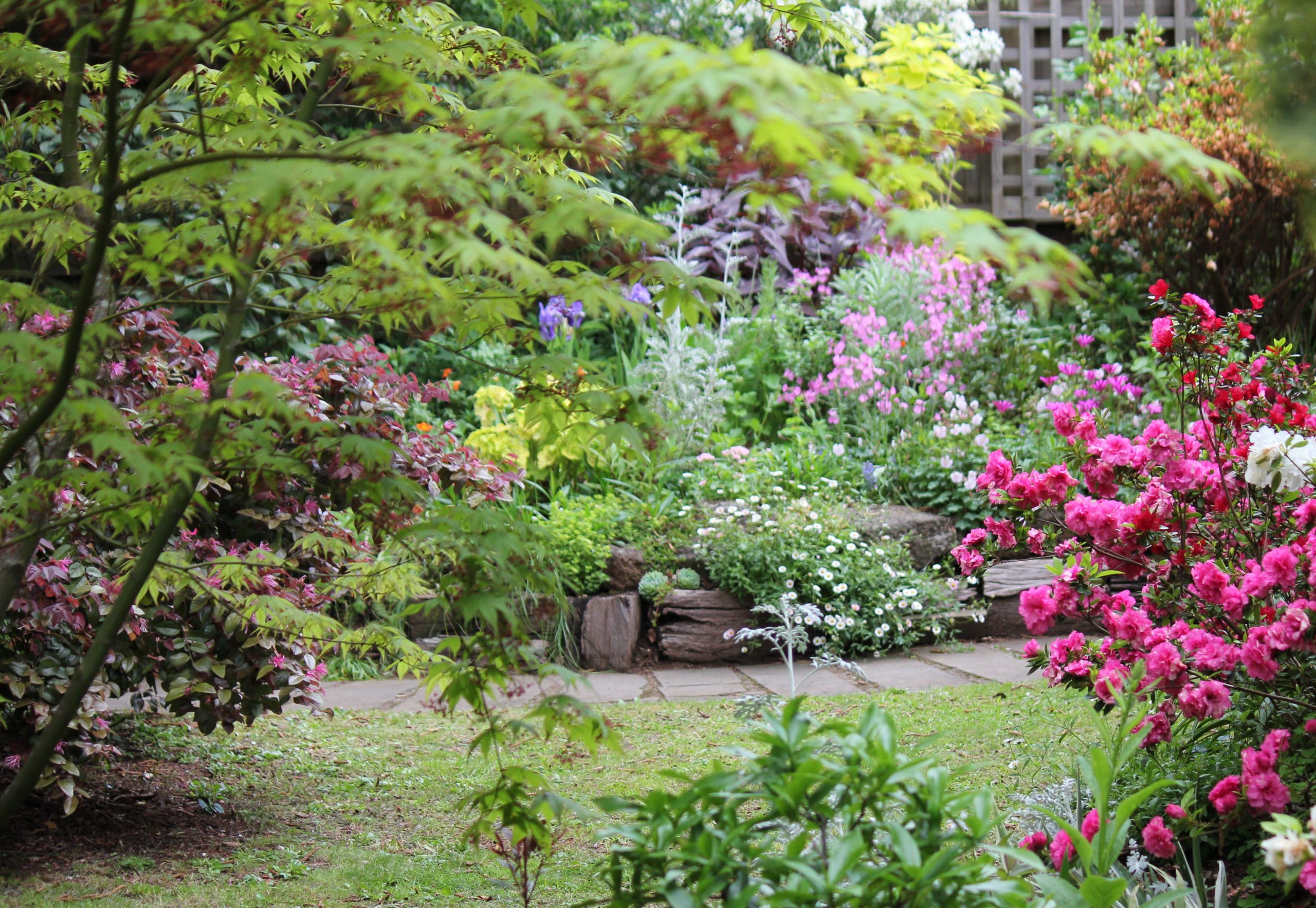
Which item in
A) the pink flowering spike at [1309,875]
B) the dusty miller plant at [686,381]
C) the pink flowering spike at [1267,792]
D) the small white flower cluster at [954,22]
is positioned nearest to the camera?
the pink flowering spike at [1309,875]

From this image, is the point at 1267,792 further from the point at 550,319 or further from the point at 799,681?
the point at 550,319

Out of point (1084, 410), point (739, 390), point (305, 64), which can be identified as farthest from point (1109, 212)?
point (305, 64)

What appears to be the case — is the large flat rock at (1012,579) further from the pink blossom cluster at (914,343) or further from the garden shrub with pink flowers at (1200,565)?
the garden shrub with pink flowers at (1200,565)

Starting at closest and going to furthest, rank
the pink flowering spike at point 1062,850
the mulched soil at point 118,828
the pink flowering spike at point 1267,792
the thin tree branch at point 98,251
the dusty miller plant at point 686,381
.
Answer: the thin tree branch at point 98,251 < the pink flowering spike at point 1267,792 < the pink flowering spike at point 1062,850 < the mulched soil at point 118,828 < the dusty miller plant at point 686,381

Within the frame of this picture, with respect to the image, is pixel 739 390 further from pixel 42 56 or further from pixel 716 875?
pixel 716 875

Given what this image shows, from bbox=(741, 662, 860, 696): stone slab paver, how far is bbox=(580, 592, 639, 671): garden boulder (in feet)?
1.80

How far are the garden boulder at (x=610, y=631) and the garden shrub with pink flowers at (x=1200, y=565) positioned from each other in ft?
8.06

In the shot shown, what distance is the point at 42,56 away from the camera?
2096 mm

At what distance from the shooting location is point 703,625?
16.5ft

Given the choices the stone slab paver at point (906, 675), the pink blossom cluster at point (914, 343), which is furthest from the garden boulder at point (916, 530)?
the pink blossom cluster at point (914, 343)

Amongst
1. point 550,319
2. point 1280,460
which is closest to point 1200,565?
point 1280,460

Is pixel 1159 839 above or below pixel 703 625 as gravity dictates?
above

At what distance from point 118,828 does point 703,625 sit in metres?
2.66

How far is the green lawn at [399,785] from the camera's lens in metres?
2.56
